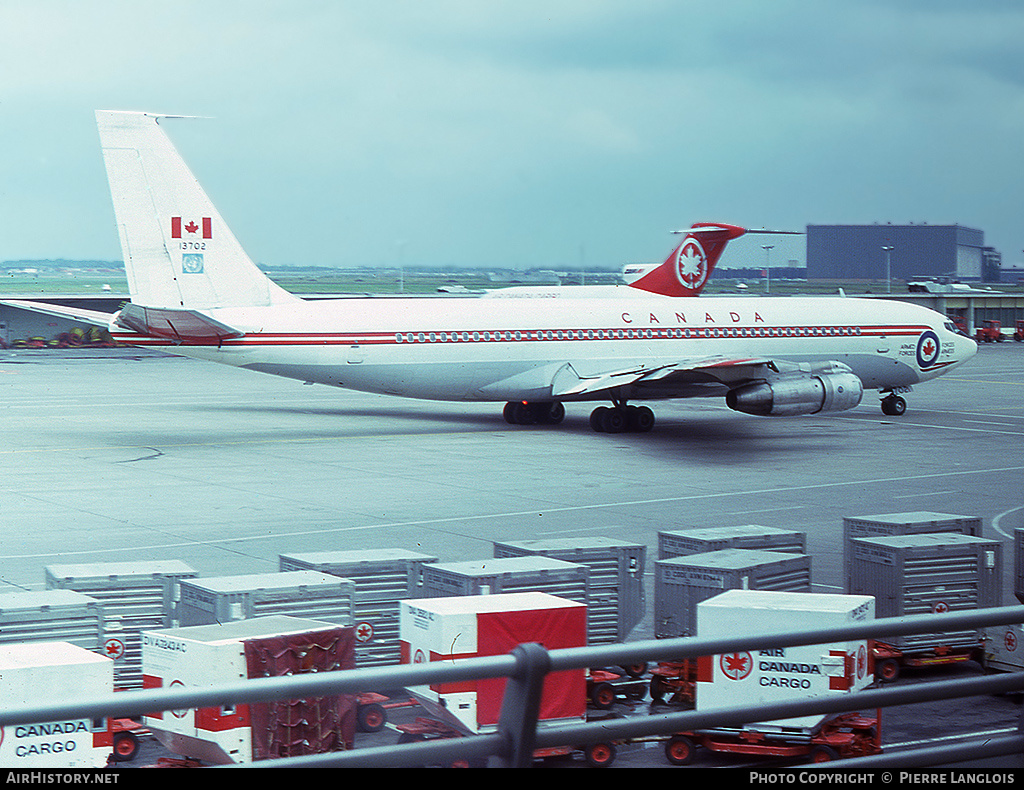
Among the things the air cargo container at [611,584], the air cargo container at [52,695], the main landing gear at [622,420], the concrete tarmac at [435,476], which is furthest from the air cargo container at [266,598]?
the main landing gear at [622,420]

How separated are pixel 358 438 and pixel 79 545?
55.8 ft

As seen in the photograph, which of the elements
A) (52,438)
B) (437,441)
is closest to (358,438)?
(437,441)

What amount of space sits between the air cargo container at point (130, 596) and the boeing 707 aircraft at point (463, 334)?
2043cm

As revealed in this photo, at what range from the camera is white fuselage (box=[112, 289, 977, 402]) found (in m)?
36.8

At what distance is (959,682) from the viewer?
6668 millimetres

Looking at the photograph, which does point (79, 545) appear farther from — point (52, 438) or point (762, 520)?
point (52, 438)

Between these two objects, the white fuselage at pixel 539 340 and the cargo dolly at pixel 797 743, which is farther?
the white fuselage at pixel 539 340

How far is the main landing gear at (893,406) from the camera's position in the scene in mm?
46094

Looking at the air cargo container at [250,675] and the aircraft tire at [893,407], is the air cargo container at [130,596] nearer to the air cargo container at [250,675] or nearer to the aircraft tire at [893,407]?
the air cargo container at [250,675]

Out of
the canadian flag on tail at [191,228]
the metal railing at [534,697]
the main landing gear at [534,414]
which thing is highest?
the canadian flag on tail at [191,228]

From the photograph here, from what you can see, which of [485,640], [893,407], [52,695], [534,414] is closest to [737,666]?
[485,640]

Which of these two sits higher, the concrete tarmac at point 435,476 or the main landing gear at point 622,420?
the main landing gear at point 622,420

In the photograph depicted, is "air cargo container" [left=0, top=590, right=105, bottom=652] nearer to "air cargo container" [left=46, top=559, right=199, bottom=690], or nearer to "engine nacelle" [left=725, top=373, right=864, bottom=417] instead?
"air cargo container" [left=46, top=559, right=199, bottom=690]

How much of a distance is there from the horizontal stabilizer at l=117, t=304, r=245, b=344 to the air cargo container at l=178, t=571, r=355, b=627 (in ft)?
69.3
